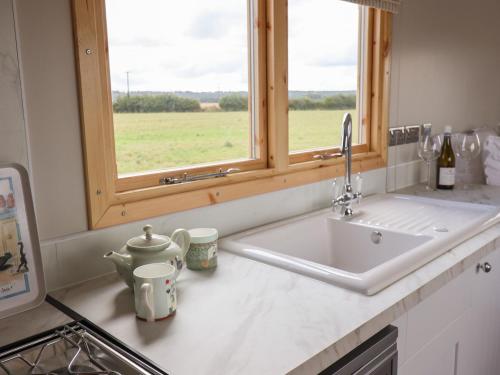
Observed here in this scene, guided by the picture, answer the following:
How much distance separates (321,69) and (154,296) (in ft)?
4.63

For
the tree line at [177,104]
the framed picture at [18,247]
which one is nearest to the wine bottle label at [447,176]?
the tree line at [177,104]

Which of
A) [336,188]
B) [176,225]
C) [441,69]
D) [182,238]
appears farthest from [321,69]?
[182,238]

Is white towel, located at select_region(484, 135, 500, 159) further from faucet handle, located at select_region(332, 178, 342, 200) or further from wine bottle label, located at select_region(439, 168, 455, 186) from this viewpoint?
faucet handle, located at select_region(332, 178, 342, 200)

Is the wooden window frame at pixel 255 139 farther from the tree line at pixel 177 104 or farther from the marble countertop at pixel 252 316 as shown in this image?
the marble countertop at pixel 252 316

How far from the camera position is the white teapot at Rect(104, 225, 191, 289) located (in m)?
1.16

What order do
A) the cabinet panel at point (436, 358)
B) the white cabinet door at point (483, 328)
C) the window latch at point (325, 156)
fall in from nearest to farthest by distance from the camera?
the cabinet panel at point (436, 358), the white cabinet door at point (483, 328), the window latch at point (325, 156)

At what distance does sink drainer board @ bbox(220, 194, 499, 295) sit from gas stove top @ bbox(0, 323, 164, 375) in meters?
0.56

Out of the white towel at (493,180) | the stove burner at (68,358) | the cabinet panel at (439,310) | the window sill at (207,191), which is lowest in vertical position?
the cabinet panel at (439,310)

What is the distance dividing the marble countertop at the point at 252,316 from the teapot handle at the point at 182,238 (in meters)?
0.08

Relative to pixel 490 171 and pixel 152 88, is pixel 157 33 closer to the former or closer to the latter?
pixel 152 88

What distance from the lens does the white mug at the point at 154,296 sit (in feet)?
3.34

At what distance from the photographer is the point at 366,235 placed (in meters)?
1.77

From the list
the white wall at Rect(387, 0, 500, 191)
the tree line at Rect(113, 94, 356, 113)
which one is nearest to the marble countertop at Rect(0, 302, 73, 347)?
the tree line at Rect(113, 94, 356, 113)

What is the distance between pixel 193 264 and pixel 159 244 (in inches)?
7.6
